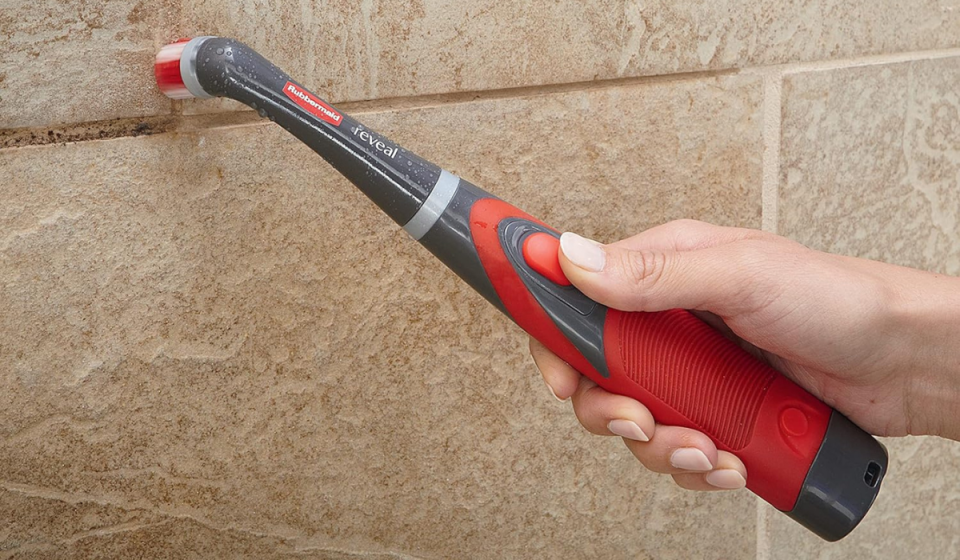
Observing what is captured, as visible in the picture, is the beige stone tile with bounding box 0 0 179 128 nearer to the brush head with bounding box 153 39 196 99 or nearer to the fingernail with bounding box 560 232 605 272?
the brush head with bounding box 153 39 196 99

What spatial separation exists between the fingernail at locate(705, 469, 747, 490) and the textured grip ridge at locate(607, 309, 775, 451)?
0.05 feet

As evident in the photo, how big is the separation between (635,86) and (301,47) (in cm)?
25

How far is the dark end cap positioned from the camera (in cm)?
45

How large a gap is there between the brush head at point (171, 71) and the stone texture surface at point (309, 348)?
0.04 meters

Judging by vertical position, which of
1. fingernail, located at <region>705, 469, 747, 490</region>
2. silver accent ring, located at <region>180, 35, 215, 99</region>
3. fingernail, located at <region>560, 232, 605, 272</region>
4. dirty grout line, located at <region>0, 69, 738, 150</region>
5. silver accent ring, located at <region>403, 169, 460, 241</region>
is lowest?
fingernail, located at <region>705, 469, 747, 490</region>

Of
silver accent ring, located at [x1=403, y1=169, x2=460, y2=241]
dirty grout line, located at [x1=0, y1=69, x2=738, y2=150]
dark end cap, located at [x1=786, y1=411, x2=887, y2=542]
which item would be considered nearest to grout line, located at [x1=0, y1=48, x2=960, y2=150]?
dirty grout line, located at [x1=0, y1=69, x2=738, y2=150]

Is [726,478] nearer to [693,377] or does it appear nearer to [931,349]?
[693,377]

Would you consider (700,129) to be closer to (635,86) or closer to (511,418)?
(635,86)

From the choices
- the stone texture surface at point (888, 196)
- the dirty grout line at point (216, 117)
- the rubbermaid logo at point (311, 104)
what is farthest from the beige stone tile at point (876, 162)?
the rubbermaid logo at point (311, 104)

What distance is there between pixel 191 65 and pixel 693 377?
342 mm

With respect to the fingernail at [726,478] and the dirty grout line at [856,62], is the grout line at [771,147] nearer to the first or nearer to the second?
Result: the dirty grout line at [856,62]

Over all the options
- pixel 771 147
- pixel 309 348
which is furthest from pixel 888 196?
pixel 309 348

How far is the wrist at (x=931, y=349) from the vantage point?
1.63 ft

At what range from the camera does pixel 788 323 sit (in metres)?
0.47
